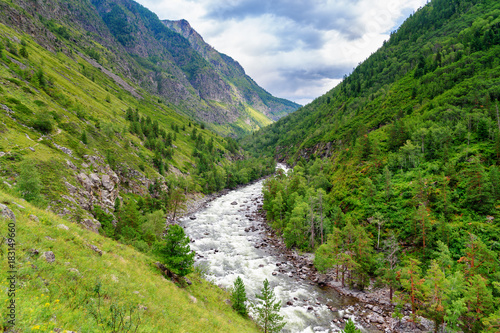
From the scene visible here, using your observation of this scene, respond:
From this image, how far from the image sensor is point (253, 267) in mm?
51031

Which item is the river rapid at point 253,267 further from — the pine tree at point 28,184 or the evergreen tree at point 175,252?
the pine tree at point 28,184

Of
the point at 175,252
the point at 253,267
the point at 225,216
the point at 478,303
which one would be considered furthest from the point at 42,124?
the point at 478,303

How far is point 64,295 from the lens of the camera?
11031 mm

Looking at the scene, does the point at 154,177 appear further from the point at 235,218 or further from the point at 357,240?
the point at 357,240

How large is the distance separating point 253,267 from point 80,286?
43.5 metres

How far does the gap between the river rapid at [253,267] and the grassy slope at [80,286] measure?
66.7 ft

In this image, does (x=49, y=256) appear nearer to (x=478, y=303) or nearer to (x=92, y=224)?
(x=92, y=224)

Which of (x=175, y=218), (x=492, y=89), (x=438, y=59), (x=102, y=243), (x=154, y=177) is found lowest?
(x=175, y=218)

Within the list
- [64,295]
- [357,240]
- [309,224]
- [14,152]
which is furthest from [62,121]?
[357,240]

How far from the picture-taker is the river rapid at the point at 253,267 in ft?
119

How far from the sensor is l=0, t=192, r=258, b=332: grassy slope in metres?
9.11

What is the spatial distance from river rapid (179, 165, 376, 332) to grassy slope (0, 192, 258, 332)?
20328mm

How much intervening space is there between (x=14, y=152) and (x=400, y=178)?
315 feet

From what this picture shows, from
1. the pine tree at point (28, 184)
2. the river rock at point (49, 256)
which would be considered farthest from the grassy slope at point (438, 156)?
the pine tree at point (28, 184)
